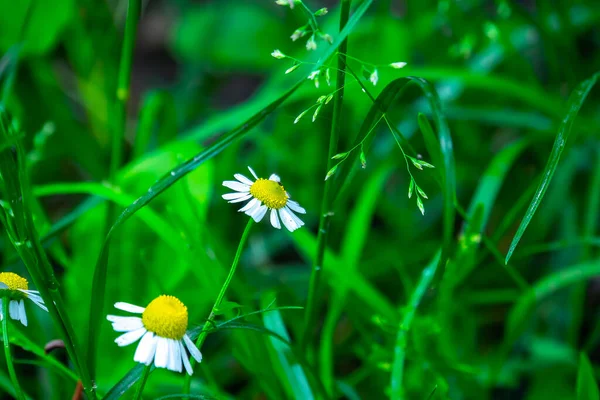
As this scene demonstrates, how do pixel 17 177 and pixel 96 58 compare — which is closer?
pixel 17 177

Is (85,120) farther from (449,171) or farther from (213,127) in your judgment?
(449,171)

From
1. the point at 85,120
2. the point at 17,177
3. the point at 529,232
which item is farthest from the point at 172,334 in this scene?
the point at 85,120

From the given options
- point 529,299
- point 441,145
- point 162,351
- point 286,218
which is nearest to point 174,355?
point 162,351

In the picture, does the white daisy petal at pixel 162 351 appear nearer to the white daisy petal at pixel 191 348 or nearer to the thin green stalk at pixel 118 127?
the white daisy petal at pixel 191 348

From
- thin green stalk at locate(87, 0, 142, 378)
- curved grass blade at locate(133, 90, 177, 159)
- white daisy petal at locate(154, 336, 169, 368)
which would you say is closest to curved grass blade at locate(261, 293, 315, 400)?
thin green stalk at locate(87, 0, 142, 378)

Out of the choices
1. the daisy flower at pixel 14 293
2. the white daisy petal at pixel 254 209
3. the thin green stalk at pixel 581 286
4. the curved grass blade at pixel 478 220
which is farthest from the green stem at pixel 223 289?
the thin green stalk at pixel 581 286

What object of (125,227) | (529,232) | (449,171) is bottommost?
(529,232)
